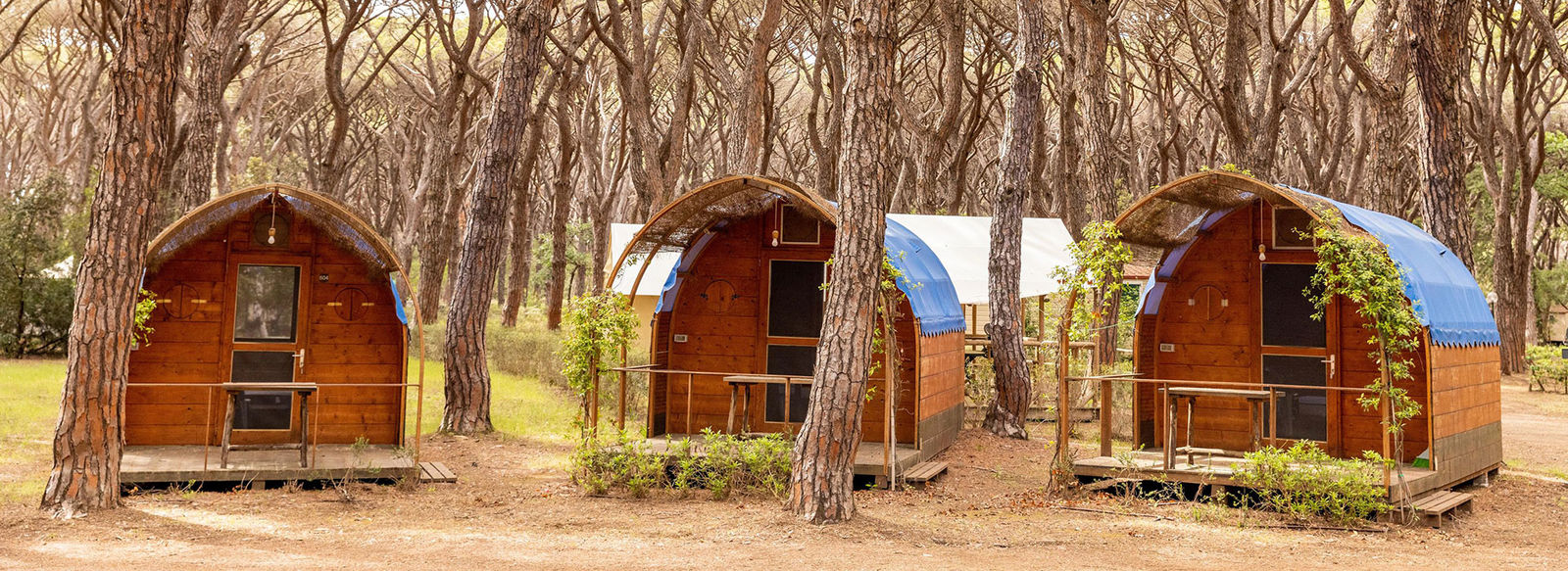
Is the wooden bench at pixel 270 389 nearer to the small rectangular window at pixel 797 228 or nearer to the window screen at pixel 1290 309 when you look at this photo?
the small rectangular window at pixel 797 228

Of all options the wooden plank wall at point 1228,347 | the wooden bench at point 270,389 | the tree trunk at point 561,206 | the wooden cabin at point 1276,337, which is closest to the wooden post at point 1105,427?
the wooden cabin at point 1276,337

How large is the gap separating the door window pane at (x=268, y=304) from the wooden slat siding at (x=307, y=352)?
121 millimetres

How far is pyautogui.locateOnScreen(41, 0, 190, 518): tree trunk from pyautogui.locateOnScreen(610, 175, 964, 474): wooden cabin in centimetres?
439

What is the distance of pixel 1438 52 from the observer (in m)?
13.2

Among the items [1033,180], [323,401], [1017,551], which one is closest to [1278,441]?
[1017,551]

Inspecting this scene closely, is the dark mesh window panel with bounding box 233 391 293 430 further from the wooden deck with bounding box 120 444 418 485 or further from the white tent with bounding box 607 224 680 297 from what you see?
the white tent with bounding box 607 224 680 297

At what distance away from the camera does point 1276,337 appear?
428 inches

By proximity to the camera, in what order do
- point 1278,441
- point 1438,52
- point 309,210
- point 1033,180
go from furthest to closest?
point 1033,180, point 1438,52, point 1278,441, point 309,210

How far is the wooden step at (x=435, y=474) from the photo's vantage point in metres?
10.4

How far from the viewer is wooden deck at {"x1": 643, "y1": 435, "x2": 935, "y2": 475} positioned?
403 inches

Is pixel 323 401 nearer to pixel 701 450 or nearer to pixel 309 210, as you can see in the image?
pixel 309 210

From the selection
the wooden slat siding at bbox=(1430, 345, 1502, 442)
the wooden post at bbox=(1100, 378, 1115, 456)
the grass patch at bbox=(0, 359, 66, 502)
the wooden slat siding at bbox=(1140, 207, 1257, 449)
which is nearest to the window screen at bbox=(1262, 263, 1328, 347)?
the wooden slat siding at bbox=(1140, 207, 1257, 449)

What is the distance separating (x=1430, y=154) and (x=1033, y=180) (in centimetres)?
1499

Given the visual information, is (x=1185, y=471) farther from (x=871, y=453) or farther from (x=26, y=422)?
(x=26, y=422)
